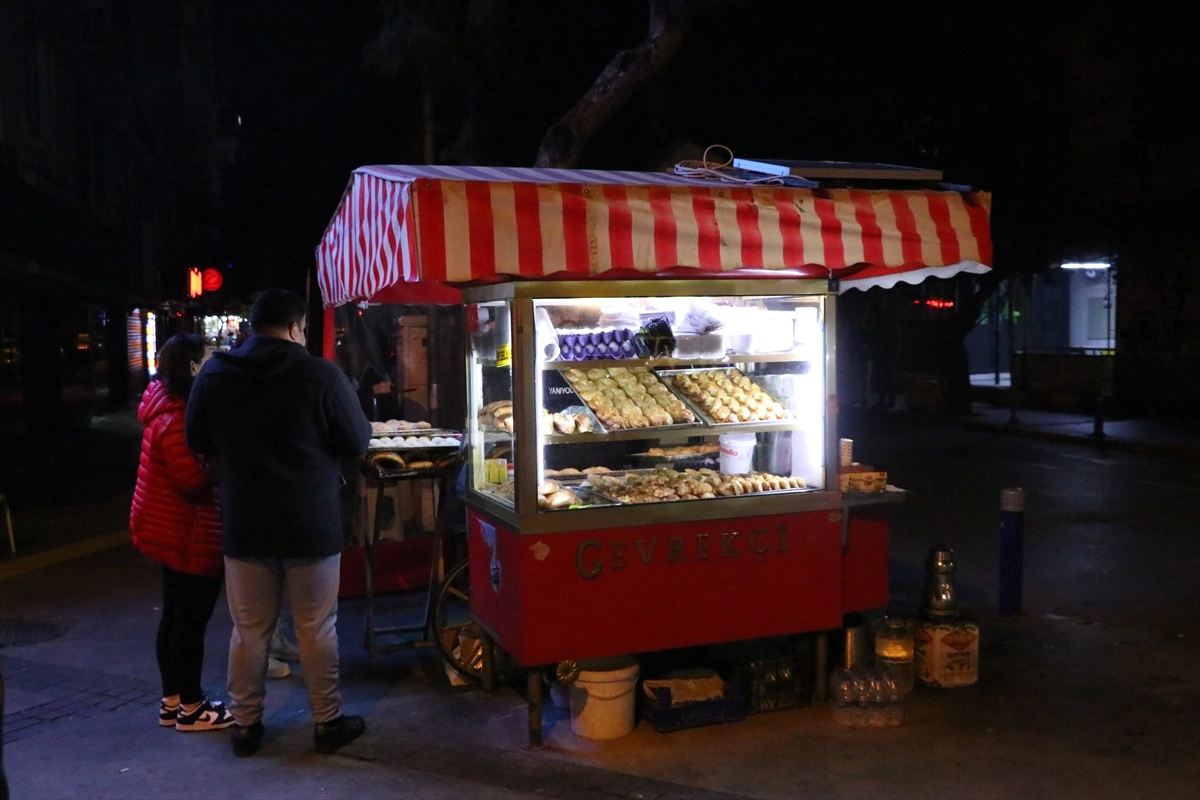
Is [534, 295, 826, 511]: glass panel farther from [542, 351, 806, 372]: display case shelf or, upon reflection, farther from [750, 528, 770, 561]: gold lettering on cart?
[750, 528, 770, 561]: gold lettering on cart

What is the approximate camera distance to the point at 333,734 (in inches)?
192

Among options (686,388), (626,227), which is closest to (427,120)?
(686,388)

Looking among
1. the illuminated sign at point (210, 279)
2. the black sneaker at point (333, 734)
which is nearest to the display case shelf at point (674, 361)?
the black sneaker at point (333, 734)

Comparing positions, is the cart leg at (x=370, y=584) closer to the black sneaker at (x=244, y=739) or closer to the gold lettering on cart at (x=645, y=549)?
the black sneaker at (x=244, y=739)

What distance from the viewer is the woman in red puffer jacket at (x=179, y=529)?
4973 mm

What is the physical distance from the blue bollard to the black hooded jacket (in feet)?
15.0


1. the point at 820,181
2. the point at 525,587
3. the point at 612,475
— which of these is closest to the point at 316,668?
the point at 525,587

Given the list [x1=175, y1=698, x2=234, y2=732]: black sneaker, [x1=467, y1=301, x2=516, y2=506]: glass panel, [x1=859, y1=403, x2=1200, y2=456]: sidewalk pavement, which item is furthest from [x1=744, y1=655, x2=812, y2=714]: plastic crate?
[x1=859, y1=403, x2=1200, y2=456]: sidewalk pavement

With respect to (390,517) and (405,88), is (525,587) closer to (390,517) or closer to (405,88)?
(390,517)

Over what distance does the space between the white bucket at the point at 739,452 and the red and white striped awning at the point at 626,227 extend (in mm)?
971

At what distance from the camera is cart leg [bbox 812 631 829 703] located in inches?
211

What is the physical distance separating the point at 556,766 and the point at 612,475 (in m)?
1.60

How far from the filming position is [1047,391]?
22672 mm

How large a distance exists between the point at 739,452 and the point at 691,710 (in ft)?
4.65
